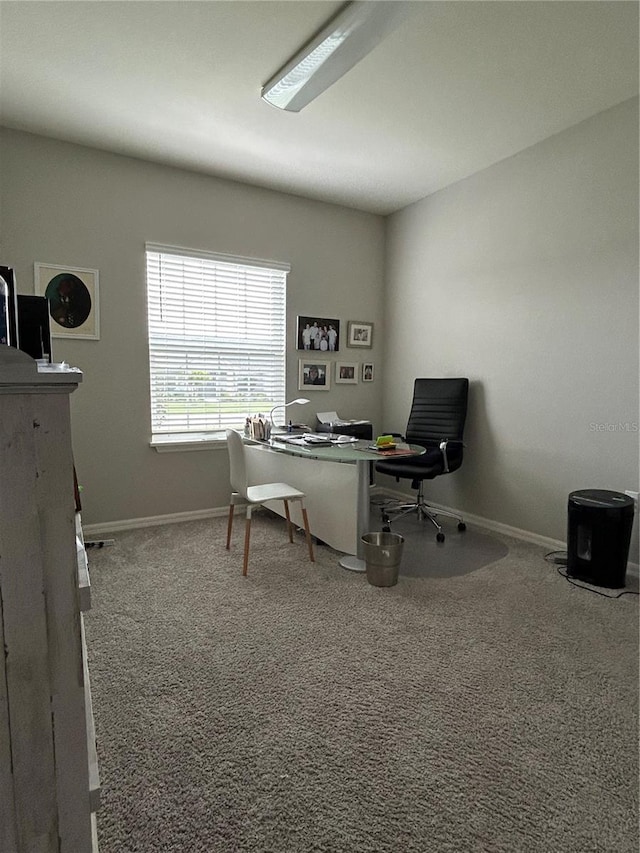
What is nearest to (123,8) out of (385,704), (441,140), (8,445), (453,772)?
(441,140)

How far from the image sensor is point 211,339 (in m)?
3.93

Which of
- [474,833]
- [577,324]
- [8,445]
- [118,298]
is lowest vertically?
[474,833]

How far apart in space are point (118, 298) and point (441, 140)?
2605 mm

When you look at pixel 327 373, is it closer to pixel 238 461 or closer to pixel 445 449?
pixel 445 449

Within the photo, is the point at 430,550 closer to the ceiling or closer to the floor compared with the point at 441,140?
closer to the floor

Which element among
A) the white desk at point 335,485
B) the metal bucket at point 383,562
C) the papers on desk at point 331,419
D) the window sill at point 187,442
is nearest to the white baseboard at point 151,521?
the window sill at point 187,442

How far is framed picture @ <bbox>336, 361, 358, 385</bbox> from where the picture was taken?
4547mm

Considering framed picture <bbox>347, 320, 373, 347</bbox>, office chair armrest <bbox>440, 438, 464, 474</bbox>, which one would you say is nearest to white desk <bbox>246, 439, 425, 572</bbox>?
office chair armrest <bbox>440, 438, 464, 474</bbox>

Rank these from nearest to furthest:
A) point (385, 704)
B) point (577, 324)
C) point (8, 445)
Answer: point (8, 445) → point (385, 704) → point (577, 324)

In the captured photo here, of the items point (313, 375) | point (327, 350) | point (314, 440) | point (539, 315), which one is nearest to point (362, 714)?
point (314, 440)

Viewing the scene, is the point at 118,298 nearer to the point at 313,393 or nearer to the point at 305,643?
the point at 313,393

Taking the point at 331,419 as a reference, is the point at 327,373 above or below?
above

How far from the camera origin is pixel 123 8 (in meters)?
2.01

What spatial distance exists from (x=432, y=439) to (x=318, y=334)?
148 cm
